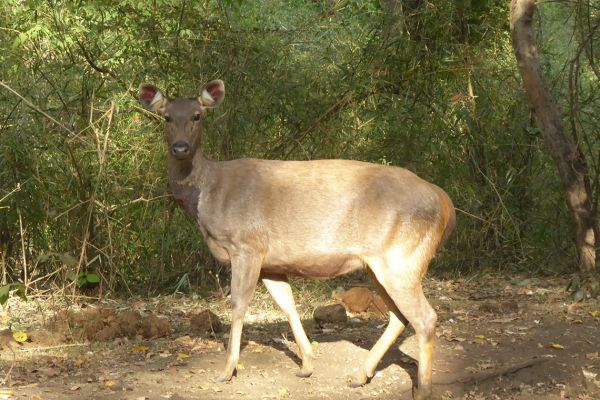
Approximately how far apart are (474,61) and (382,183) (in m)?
4.44

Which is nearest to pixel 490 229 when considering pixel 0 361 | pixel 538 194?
pixel 538 194

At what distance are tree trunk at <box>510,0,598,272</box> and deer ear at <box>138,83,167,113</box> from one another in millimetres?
4230

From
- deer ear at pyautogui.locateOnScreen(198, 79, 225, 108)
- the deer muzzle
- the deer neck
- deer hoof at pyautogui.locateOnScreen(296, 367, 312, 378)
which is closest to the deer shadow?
deer hoof at pyautogui.locateOnScreen(296, 367, 312, 378)

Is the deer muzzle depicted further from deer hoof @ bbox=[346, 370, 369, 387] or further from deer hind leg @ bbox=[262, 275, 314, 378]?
deer hoof @ bbox=[346, 370, 369, 387]

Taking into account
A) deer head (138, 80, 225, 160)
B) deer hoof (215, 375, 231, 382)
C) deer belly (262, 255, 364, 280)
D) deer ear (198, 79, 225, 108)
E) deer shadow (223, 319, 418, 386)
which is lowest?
deer shadow (223, 319, 418, 386)

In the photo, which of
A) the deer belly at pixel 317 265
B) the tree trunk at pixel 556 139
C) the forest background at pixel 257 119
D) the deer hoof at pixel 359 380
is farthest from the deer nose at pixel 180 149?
the tree trunk at pixel 556 139

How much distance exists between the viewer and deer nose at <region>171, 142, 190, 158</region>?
7.23m

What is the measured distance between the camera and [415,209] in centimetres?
702

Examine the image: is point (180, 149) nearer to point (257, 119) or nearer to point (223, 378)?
point (223, 378)

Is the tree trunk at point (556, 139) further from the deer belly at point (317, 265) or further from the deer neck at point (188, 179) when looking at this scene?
the deer neck at point (188, 179)

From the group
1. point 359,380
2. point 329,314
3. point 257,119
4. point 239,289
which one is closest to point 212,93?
point 239,289

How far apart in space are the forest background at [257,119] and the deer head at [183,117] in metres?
2.15

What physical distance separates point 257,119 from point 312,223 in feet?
12.2

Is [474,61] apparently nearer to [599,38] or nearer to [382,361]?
[599,38]
